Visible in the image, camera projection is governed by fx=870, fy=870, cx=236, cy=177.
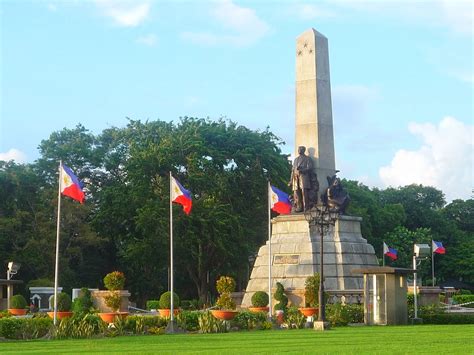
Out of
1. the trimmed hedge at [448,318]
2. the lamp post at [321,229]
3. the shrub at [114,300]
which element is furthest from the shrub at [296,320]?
the shrub at [114,300]

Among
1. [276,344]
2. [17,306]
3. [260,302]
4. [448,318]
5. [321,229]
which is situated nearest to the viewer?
[276,344]

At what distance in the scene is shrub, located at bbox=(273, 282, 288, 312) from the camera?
114 ft

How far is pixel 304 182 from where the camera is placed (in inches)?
1547

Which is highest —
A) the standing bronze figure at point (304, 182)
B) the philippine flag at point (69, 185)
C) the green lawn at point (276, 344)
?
the standing bronze figure at point (304, 182)

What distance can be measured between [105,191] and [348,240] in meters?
22.2

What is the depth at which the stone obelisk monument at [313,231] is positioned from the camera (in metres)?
Result: 38.0

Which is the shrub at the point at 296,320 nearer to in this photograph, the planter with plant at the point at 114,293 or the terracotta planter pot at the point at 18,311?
the planter with plant at the point at 114,293

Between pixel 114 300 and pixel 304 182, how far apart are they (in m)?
11.2

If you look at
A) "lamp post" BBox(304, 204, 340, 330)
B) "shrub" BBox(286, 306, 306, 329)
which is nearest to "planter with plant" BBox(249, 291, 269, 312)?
"shrub" BBox(286, 306, 306, 329)

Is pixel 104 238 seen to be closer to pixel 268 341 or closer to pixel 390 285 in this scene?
pixel 390 285

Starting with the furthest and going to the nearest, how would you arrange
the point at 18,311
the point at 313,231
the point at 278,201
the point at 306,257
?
the point at 313,231, the point at 306,257, the point at 278,201, the point at 18,311

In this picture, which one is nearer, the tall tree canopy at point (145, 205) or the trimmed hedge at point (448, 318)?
the trimmed hedge at point (448, 318)

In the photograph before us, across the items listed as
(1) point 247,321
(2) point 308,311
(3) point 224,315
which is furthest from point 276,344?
(2) point 308,311

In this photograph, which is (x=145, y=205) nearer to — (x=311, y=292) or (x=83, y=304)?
(x=311, y=292)
